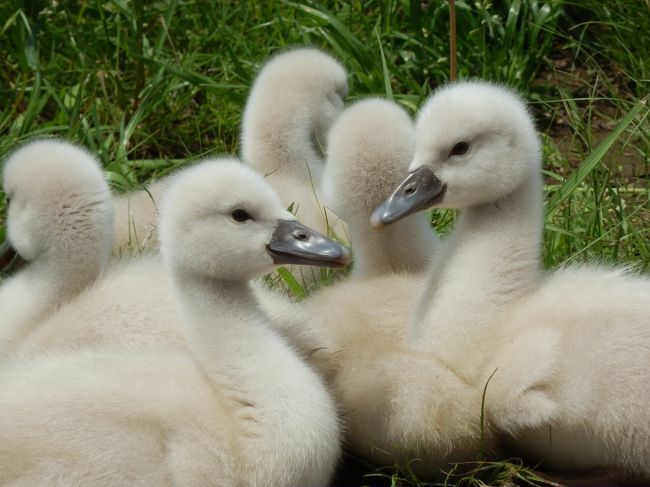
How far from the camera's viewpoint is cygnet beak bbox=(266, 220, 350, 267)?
11.3 feet

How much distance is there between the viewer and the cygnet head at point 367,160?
4.07 meters

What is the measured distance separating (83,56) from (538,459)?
2.98 m

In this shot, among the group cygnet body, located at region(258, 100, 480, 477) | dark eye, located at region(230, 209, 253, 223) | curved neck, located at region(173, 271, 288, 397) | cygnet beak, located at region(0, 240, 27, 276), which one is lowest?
cygnet beak, located at region(0, 240, 27, 276)

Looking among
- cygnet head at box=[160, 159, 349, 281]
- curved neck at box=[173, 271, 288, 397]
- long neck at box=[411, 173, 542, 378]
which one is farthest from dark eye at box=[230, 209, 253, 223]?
long neck at box=[411, 173, 542, 378]

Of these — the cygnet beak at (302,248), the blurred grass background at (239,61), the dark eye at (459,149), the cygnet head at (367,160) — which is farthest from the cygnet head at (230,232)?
the blurred grass background at (239,61)

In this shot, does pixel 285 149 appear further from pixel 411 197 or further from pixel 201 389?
pixel 201 389

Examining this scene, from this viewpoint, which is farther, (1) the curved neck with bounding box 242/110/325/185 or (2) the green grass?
(2) the green grass

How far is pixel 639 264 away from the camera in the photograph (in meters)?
4.16

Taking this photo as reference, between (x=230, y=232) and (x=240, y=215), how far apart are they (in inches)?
2.2

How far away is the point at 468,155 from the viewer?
370 centimetres

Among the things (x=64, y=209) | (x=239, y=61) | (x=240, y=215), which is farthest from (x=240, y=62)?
(x=240, y=215)

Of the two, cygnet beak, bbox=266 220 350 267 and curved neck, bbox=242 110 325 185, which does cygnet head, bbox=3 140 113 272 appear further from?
curved neck, bbox=242 110 325 185

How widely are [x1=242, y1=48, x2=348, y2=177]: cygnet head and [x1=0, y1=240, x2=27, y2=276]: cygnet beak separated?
986 millimetres

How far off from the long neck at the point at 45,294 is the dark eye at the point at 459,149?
1.05 metres
